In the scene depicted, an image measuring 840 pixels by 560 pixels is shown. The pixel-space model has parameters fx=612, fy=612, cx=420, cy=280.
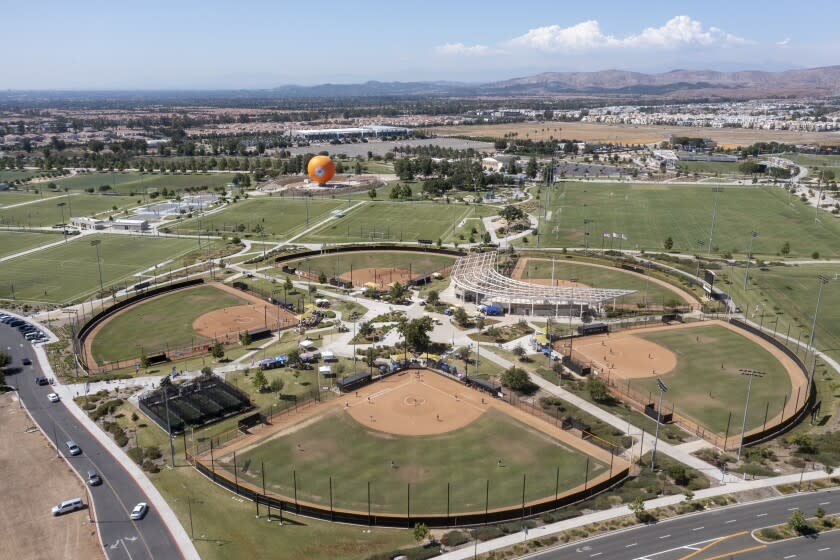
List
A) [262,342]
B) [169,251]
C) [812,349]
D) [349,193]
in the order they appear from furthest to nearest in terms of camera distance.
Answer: [349,193]
[169,251]
[262,342]
[812,349]

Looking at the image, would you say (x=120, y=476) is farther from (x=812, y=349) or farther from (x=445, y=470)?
(x=812, y=349)

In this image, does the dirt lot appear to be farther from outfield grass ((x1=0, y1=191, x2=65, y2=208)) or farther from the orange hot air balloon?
outfield grass ((x1=0, y1=191, x2=65, y2=208))

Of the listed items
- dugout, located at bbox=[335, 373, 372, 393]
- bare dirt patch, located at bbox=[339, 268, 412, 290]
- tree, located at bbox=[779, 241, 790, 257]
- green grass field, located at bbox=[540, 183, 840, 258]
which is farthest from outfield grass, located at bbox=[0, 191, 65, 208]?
tree, located at bbox=[779, 241, 790, 257]

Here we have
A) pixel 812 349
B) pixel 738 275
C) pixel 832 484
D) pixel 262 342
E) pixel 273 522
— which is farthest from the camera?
pixel 738 275

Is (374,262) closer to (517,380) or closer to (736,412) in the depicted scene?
(517,380)

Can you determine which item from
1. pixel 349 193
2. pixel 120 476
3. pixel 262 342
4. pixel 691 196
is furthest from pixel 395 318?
pixel 691 196

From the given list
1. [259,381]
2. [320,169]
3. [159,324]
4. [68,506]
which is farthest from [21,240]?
[68,506]

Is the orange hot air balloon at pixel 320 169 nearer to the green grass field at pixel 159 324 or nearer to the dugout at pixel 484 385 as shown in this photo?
the green grass field at pixel 159 324

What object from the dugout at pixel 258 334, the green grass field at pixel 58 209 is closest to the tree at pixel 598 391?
the dugout at pixel 258 334

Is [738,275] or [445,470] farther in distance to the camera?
[738,275]
